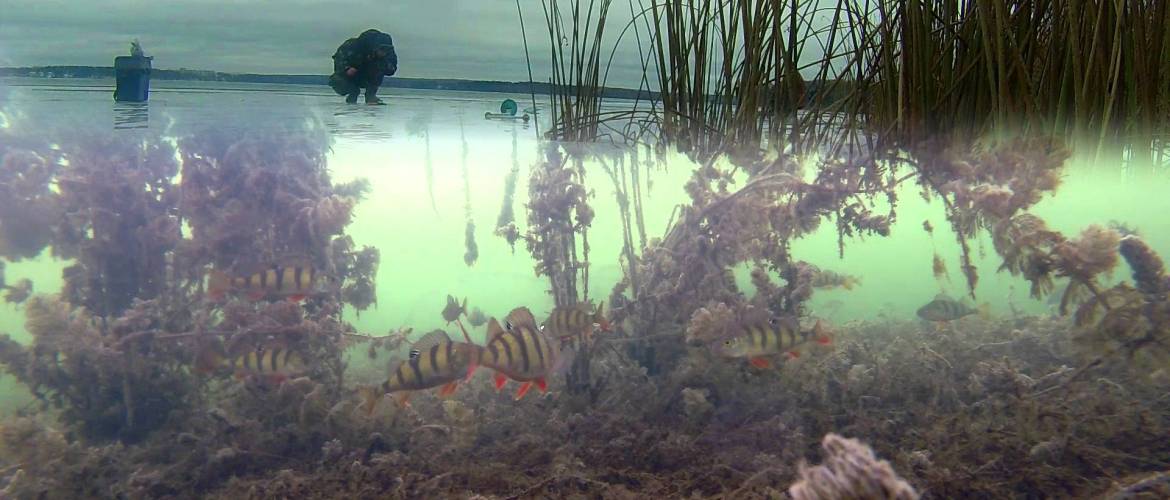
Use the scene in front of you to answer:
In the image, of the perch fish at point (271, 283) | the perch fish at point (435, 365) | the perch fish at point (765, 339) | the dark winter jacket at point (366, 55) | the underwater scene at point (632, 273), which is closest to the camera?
the perch fish at point (435, 365)

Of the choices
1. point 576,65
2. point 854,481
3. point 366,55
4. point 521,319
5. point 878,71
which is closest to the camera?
point 854,481

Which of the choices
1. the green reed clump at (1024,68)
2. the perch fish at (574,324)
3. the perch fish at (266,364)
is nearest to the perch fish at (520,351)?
the perch fish at (574,324)

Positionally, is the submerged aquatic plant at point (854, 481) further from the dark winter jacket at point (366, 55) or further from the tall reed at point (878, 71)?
the dark winter jacket at point (366, 55)

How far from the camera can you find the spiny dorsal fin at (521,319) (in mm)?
3077

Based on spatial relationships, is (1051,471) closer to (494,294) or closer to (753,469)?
(753,469)

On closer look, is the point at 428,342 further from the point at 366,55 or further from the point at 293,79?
the point at 293,79

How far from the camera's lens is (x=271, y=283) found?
3.63 meters

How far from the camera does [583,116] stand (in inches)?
180

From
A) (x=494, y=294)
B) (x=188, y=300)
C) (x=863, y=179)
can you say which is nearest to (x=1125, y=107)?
(x=863, y=179)

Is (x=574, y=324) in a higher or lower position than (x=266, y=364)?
higher

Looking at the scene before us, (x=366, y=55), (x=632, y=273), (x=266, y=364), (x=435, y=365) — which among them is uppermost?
(x=366, y=55)

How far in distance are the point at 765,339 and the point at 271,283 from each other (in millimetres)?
2589

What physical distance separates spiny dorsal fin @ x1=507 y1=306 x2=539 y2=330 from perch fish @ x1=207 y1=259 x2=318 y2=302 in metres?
1.32

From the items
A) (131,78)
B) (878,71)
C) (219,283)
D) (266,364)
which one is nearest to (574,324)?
(266,364)
